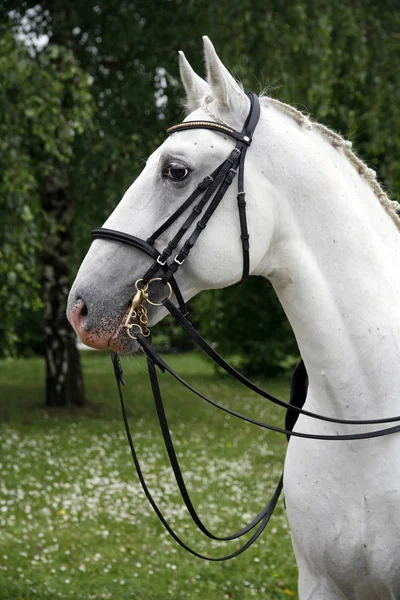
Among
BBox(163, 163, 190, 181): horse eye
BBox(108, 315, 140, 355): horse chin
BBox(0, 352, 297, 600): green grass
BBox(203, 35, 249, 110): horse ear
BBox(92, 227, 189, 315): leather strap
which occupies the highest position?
BBox(203, 35, 249, 110): horse ear

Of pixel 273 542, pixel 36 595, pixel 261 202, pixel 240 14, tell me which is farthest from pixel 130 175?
pixel 261 202

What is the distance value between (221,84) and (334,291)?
75cm

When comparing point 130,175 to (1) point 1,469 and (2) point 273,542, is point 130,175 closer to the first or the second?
(1) point 1,469

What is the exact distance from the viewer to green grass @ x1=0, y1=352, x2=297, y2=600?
5141 mm

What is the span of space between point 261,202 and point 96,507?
528cm

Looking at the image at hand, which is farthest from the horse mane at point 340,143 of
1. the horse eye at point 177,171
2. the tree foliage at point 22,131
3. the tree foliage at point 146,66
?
the tree foliage at point 146,66

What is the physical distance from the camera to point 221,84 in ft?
7.67

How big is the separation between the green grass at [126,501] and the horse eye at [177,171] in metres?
0.64

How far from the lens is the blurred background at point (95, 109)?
7883mm

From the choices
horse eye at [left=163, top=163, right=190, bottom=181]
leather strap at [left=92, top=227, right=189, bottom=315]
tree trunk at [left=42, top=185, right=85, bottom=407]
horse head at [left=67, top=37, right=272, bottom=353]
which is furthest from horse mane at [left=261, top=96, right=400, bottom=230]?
tree trunk at [left=42, top=185, right=85, bottom=407]

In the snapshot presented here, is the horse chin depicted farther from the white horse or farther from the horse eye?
the horse eye

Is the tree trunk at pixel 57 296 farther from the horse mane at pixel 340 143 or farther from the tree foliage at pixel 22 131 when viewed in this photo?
the horse mane at pixel 340 143

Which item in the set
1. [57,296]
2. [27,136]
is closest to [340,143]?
[27,136]

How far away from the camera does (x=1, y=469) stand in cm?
829
